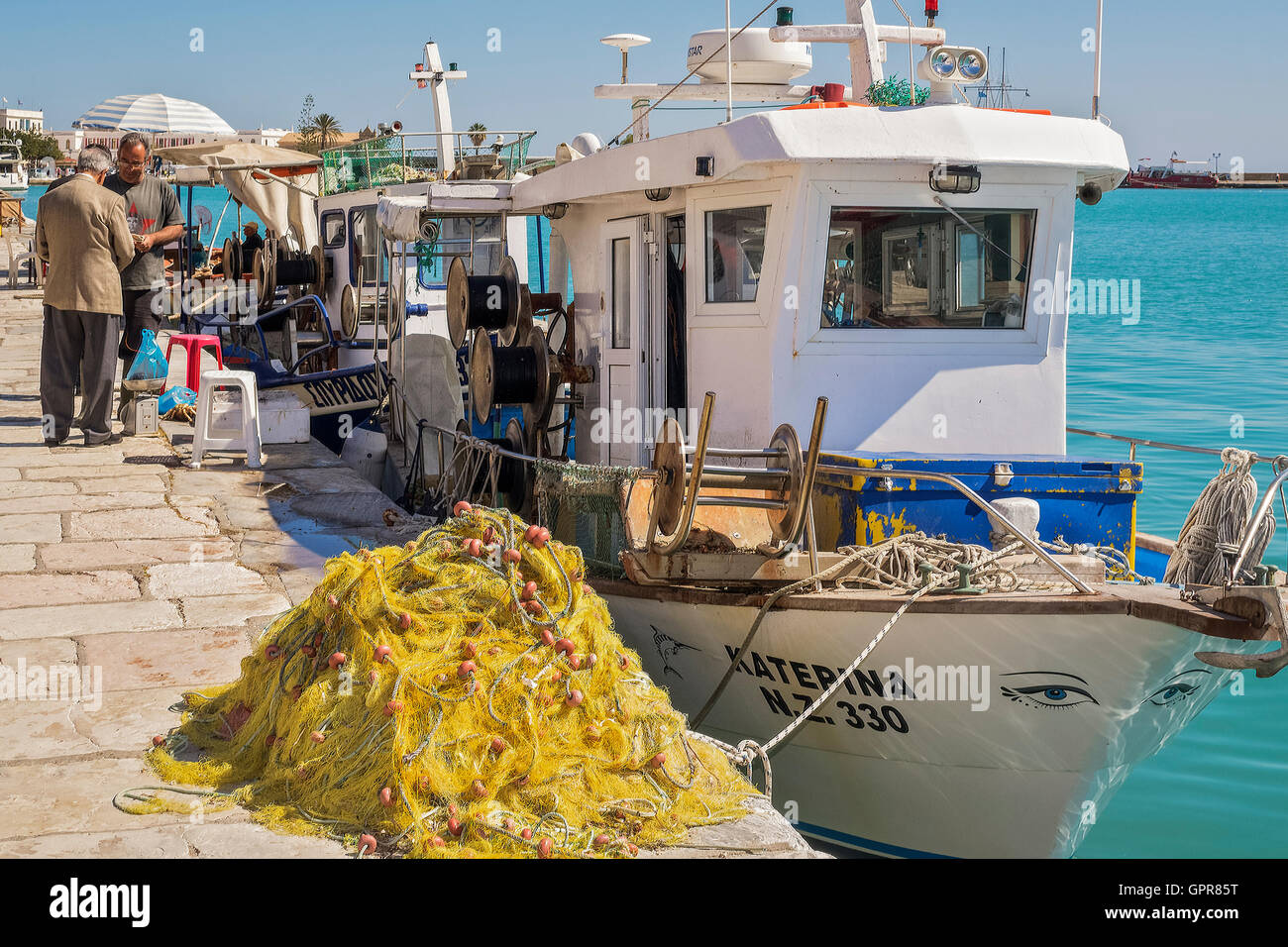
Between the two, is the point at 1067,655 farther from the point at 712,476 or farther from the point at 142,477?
the point at 142,477

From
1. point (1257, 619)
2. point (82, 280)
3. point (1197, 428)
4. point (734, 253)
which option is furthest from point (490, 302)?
point (1197, 428)

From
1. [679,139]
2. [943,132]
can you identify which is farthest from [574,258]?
[943,132]

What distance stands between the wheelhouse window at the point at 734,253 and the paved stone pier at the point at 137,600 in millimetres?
Result: 2285

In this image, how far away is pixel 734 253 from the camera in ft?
20.7

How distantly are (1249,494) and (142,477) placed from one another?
6497 millimetres

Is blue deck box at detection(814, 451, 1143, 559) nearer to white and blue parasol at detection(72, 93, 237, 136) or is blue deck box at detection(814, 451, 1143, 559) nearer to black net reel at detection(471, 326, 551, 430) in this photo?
black net reel at detection(471, 326, 551, 430)

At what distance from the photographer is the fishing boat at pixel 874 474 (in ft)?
15.9

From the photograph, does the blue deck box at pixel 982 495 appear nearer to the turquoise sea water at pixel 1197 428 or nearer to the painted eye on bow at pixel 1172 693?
the painted eye on bow at pixel 1172 693

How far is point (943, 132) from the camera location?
19.1 feet

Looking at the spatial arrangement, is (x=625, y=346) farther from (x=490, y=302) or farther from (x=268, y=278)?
(x=268, y=278)

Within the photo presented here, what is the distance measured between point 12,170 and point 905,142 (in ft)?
356

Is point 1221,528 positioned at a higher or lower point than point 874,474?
lower

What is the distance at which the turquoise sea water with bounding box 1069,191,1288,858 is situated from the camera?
24.6ft

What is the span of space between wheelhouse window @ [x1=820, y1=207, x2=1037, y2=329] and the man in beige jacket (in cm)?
511
